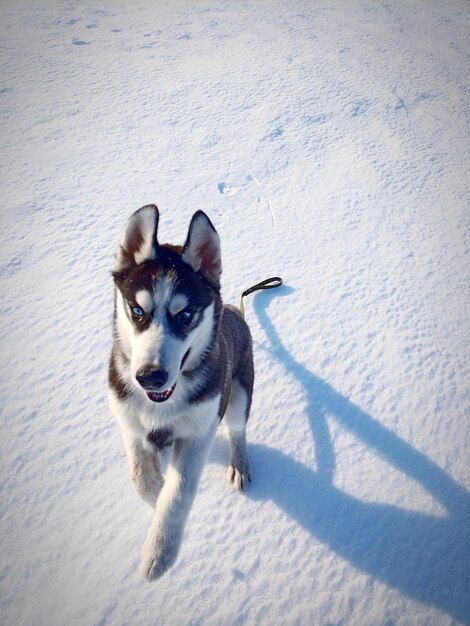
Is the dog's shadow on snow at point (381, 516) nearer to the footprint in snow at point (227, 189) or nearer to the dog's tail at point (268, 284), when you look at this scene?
the dog's tail at point (268, 284)

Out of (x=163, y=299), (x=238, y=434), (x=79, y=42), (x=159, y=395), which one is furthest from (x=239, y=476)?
(x=79, y=42)

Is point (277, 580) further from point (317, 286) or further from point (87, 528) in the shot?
point (317, 286)

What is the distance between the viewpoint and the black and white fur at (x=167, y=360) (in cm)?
172

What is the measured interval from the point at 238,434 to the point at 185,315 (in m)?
1.27

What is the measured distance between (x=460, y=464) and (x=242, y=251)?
125 inches

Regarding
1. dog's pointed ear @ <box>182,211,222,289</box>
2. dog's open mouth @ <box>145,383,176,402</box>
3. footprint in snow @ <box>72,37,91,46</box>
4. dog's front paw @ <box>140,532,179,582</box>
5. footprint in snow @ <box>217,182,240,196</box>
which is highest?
footprint in snow @ <box>72,37,91,46</box>

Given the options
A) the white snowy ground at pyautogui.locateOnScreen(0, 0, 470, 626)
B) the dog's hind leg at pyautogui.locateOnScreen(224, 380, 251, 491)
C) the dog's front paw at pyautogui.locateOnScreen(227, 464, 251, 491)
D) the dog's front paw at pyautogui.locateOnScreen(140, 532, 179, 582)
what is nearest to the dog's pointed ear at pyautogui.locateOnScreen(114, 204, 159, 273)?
the dog's hind leg at pyautogui.locateOnScreen(224, 380, 251, 491)

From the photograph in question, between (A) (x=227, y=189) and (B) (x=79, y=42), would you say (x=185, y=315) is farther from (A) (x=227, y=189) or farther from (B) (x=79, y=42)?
(B) (x=79, y=42)

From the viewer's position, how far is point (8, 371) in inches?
126

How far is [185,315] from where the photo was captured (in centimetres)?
180

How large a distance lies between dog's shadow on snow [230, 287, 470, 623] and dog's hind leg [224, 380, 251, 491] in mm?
127

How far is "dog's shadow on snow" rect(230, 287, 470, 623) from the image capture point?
2.20m

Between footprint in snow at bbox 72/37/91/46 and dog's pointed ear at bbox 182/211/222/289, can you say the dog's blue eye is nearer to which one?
dog's pointed ear at bbox 182/211/222/289

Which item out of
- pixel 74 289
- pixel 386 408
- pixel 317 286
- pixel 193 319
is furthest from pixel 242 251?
pixel 193 319
